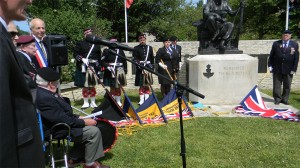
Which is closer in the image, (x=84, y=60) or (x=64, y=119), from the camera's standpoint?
(x=64, y=119)

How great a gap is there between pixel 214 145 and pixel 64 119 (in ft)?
8.17

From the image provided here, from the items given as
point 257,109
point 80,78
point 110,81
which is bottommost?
point 257,109

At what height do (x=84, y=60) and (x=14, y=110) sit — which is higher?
(x=14, y=110)

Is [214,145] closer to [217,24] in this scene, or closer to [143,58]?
[143,58]

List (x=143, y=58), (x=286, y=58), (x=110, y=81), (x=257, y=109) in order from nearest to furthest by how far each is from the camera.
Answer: (x=257, y=109)
(x=286, y=58)
(x=110, y=81)
(x=143, y=58)

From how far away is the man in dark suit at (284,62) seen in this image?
8109mm

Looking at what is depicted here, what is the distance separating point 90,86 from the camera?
837 centimetres

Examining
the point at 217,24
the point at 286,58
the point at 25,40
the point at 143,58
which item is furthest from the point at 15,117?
the point at 217,24

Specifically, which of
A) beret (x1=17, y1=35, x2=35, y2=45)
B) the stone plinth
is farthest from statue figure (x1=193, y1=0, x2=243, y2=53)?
beret (x1=17, y1=35, x2=35, y2=45)

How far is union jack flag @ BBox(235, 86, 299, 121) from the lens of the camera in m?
6.71

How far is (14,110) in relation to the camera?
1.08 metres

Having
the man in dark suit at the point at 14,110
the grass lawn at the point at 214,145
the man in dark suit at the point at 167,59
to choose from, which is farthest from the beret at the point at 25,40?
the man in dark suit at the point at 167,59

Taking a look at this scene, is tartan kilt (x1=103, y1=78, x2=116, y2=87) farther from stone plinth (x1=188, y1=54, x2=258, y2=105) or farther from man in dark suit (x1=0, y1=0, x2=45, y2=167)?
man in dark suit (x1=0, y1=0, x2=45, y2=167)

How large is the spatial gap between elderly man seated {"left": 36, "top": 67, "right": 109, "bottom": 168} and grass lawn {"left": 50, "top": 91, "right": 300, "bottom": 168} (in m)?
0.50
